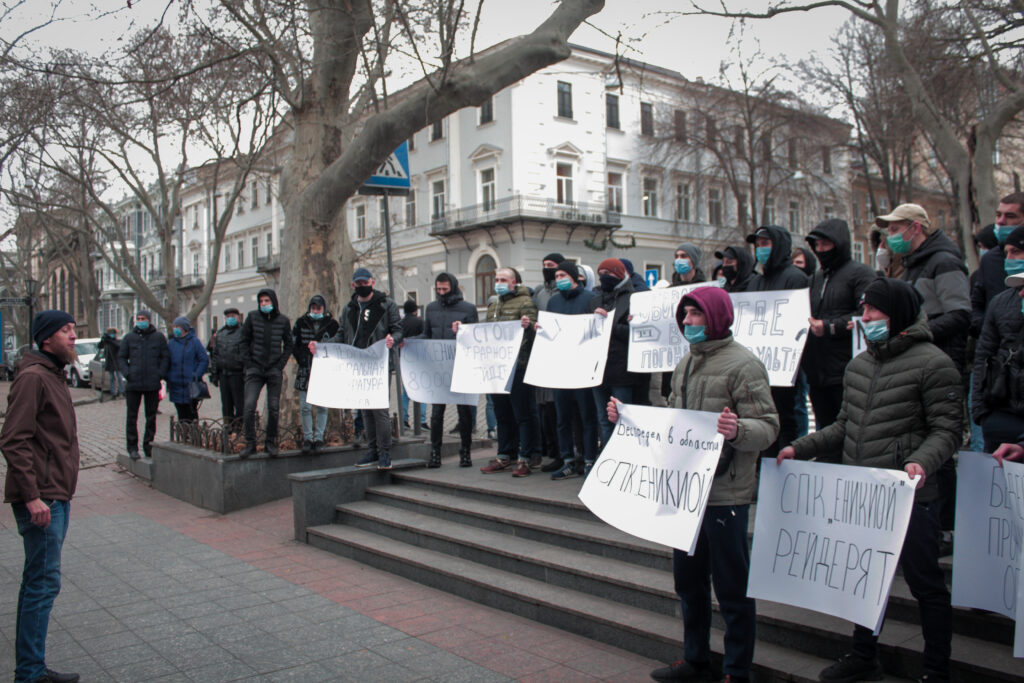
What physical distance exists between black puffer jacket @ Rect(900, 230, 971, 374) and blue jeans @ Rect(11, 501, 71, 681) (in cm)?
490

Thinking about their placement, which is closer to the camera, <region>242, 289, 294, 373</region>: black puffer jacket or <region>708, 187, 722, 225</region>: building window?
<region>242, 289, 294, 373</region>: black puffer jacket

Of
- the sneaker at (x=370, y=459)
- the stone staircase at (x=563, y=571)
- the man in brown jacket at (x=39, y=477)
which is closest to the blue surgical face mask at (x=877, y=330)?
the stone staircase at (x=563, y=571)

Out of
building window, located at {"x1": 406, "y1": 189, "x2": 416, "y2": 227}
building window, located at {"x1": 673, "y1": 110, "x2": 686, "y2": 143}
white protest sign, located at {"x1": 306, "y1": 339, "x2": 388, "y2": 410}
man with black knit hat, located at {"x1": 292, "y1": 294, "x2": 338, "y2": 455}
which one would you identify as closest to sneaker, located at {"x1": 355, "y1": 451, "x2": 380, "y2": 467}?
white protest sign, located at {"x1": 306, "y1": 339, "x2": 388, "y2": 410}

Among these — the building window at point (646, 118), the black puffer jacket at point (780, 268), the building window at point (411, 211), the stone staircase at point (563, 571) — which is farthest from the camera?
the building window at point (411, 211)

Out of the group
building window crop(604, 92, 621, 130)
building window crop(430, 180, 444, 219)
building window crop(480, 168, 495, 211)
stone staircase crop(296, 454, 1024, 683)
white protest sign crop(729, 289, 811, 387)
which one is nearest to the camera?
stone staircase crop(296, 454, 1024, 683)

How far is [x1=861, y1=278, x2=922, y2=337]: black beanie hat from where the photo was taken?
3924 mm

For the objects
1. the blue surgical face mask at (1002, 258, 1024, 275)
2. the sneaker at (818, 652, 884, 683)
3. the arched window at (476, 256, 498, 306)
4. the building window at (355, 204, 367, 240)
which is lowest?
the sneaker at (818, 652, 884, 683)

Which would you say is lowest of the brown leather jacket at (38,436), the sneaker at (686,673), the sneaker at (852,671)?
the sneaker at (686,673)

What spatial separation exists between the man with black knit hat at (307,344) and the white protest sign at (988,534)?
22.6 ft

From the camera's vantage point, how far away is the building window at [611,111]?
133 ft

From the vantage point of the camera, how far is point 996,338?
13.5 feet

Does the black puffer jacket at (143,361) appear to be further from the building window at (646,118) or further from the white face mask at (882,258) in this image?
the building window at (646,118)

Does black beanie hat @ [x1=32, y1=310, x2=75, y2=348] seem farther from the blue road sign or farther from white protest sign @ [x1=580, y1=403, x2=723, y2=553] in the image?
the blue road sign

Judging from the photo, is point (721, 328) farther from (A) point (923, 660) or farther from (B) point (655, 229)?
(B) point (655, 229)
